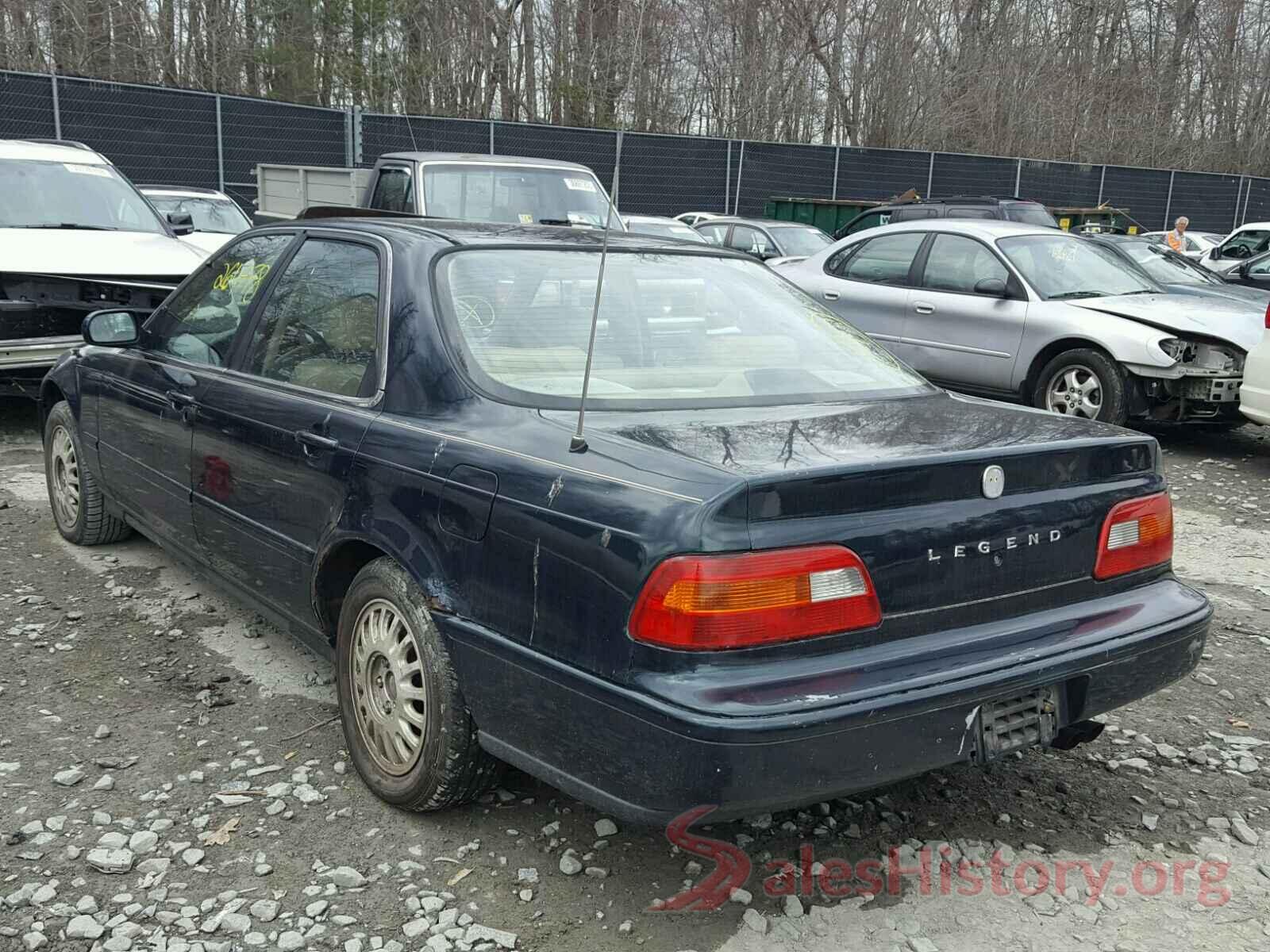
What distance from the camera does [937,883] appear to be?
120 inches

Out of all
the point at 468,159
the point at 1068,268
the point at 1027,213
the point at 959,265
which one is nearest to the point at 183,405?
the point at 468,159

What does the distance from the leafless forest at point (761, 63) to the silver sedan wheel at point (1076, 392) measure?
1312 centimetres

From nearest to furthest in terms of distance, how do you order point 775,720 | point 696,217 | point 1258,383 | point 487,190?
1. point 775,720
2. point 1258,383
3. point 487,190
4. point 696,217

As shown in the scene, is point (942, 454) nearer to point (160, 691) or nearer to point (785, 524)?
point (785, 524)

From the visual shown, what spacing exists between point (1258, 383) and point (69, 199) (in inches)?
326

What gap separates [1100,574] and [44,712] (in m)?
3.22

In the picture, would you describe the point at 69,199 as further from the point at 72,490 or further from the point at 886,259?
the point at 886,259

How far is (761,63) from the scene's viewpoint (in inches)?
1195

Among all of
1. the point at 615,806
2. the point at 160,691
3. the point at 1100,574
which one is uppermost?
the point at 1100,574

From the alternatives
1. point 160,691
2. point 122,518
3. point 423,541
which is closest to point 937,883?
point 423,541

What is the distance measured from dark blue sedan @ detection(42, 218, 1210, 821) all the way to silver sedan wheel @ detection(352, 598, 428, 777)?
10 millimetres

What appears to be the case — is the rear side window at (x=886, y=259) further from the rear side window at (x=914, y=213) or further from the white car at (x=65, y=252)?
the rear side window at (x=914, y=213)

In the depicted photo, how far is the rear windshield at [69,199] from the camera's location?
28.2ft

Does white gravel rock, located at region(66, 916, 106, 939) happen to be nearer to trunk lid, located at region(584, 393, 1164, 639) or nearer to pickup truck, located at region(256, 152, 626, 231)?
trunk lid, located at region(584, 393, 1164, 639)
